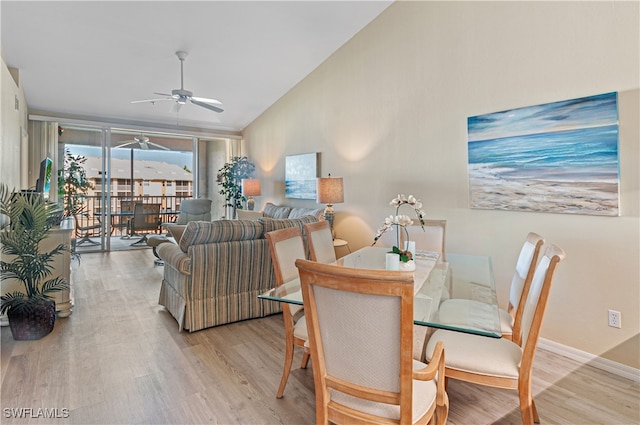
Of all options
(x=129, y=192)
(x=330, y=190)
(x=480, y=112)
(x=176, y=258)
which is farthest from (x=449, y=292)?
(x=129, y=192)

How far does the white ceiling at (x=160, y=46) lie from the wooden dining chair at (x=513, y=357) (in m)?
3.67

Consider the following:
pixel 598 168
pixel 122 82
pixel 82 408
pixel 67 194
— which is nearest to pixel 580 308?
pixel 598 168

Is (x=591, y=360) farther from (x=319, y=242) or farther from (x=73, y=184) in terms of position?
(x=73, y=184)

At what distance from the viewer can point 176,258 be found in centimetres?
316

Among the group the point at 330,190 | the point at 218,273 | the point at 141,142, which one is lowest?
the point at 218,273

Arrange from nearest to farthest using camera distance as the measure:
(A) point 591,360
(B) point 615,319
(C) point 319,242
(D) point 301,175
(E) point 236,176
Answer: (B) point 615,319 < (A) point 591,360 < (C) point 319,242 < (D) point 301,175 < (E) point 236,176

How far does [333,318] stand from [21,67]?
5561 millimetres

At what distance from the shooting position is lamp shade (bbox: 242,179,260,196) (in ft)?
22.2

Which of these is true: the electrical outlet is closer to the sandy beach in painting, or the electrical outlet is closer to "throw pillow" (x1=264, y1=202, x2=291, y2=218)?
the sandy beach in painting

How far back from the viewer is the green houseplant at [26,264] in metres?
2.78

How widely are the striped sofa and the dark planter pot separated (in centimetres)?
95

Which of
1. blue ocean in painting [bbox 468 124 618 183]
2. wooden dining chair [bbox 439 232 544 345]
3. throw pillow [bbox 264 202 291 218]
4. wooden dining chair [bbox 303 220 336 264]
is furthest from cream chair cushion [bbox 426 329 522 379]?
throw pillow [bbox 264 202 291 218]

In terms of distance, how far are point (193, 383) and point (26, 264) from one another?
1799mm

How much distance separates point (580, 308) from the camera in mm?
2617
